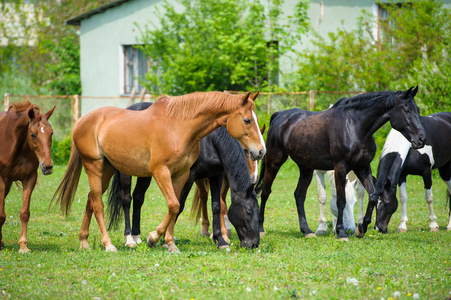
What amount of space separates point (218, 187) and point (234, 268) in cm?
207

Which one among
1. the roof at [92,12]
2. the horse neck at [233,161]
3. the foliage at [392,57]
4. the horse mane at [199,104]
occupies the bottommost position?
the horse neck at [233,161]

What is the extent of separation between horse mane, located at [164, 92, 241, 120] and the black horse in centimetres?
76

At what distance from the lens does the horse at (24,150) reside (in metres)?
7.03

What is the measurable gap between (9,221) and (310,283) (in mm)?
6446

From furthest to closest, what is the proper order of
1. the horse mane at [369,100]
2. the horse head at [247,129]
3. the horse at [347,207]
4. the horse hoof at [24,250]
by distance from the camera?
the horse at [347,207]
the horse mane at [369,100]
the horse hoof at [24,250]
the horse head at [247,129]

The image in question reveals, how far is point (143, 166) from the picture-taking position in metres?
7.04

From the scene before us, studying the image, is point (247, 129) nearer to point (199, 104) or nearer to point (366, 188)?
point (199, 104)

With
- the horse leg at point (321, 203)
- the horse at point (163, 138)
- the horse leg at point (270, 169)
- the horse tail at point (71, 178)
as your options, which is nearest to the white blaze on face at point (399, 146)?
the horse leg at point (321, 203)

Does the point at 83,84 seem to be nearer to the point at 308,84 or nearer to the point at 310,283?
the point at 308,84

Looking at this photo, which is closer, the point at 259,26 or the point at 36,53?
the point at 259,26

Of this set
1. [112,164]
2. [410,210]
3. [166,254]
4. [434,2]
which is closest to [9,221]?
[112,164]

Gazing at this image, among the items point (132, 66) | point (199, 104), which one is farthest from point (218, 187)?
point (132, 66)

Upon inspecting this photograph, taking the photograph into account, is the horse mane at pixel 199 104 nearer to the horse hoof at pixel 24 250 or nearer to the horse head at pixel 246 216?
the horse head at pixel 246 216

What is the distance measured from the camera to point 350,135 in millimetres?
7941
